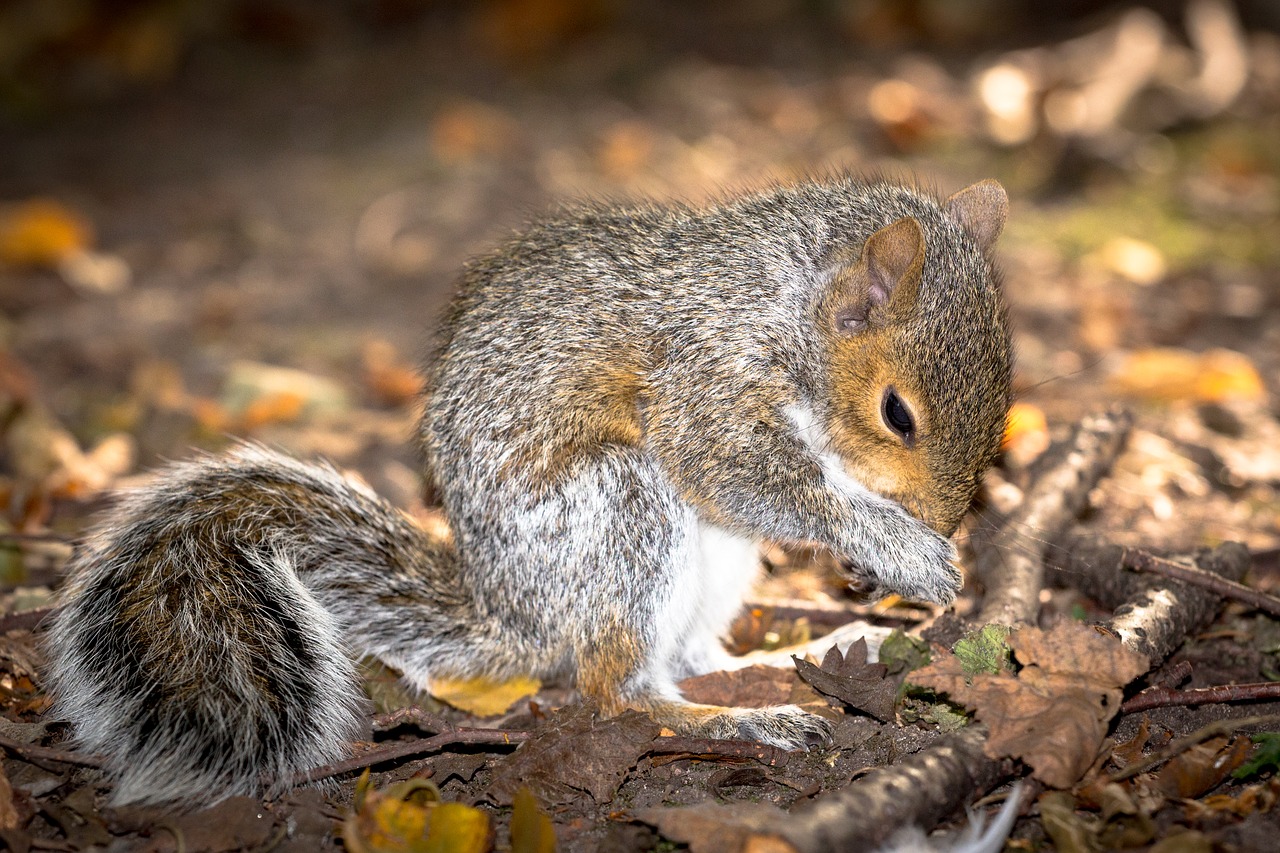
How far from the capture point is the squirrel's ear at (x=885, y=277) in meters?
2.92

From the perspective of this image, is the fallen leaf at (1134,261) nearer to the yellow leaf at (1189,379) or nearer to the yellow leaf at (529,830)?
the yellow leaf at (1189,379)

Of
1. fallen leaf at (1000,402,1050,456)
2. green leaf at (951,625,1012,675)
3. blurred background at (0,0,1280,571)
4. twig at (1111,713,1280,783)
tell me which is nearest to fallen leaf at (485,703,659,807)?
green leaf at (951,625,1012,675)

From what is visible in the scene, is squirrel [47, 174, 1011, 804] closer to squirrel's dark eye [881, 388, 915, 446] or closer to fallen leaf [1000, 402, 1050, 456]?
squirrel's dark eye [881, 388, 915, 446]

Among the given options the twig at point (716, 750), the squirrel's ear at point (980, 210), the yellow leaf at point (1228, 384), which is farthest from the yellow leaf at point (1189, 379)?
the twig at point (716, 750)

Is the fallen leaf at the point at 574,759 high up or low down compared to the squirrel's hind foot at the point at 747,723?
up

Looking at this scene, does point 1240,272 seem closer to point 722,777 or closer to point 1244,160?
point 1244,160

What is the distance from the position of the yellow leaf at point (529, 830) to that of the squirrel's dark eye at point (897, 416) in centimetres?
135

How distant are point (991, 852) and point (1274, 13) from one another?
357 inches

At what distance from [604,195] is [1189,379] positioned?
2.69m

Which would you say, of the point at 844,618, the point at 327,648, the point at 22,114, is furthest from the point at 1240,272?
the point at 22,114

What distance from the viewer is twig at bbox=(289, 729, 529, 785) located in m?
2.76

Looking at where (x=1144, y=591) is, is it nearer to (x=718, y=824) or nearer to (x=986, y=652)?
(x=986, y=652)

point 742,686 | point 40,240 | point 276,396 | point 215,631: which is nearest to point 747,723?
point 742,686

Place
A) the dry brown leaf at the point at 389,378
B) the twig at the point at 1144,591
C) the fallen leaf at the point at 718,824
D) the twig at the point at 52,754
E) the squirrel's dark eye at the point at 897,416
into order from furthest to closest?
the dry brown leaf at the point at 389,378 → the squirrel's dark eye at the point at 897,416 → the twig at the point at 1144,591 → the twig at the point at 52,754 → the fallen leaf at the point at 718,824
